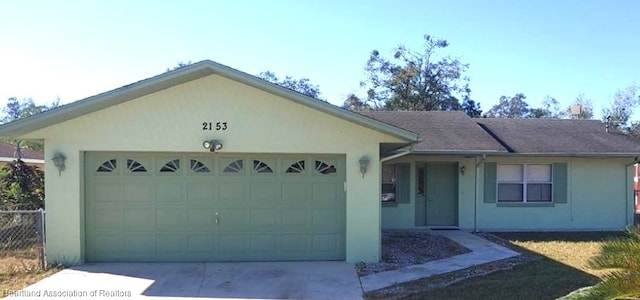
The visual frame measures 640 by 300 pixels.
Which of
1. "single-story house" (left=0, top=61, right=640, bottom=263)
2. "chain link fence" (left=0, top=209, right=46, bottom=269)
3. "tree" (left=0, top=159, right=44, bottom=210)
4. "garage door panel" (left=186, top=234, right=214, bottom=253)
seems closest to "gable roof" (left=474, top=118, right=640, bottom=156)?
"single-story house" (left=0, top=61, right=640, bottom=263)

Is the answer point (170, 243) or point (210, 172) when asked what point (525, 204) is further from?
point (170, 243)

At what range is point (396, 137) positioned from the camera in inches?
397

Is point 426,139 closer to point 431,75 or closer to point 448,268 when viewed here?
point 448,268

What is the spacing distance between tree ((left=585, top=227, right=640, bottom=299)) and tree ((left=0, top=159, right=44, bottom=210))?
45.9 ft

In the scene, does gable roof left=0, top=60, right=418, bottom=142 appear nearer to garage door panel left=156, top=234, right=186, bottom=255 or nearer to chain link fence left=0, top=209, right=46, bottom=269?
chain link fence left=0, top=209, right=46, bottom=269

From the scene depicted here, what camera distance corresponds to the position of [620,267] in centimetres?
515

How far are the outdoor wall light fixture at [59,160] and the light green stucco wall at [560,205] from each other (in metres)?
8.90

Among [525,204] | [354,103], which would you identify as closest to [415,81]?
[354,103]

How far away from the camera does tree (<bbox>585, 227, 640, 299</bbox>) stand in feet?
16.1

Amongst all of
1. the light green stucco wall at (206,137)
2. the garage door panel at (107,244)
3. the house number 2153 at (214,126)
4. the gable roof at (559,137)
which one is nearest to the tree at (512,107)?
the gable roof at (559,137)

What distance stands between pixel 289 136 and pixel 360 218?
2.08m

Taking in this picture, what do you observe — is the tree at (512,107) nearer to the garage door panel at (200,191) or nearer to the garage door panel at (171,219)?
the garage door panel at (200,191)

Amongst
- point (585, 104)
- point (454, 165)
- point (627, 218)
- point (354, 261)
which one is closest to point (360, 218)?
point (354, 261)

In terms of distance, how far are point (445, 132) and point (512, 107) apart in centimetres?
4720
